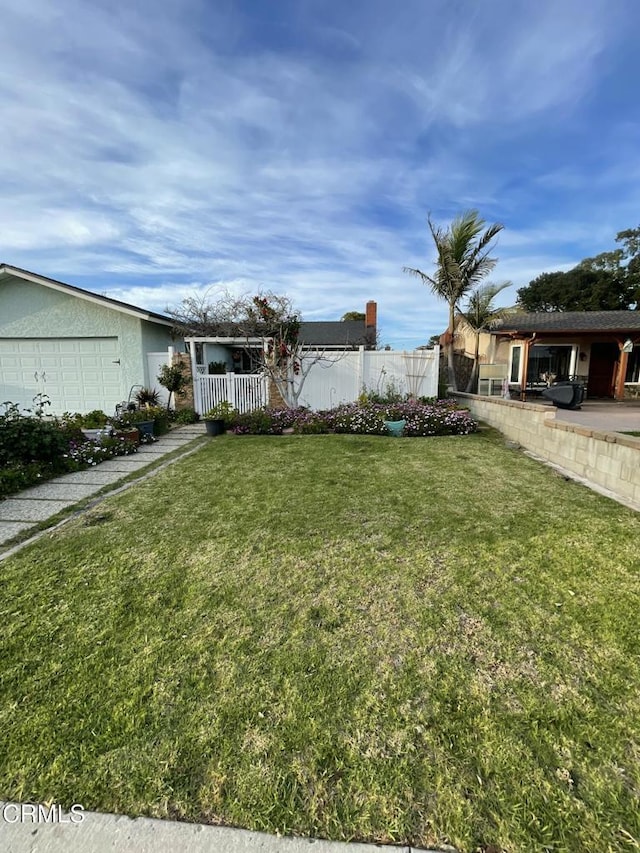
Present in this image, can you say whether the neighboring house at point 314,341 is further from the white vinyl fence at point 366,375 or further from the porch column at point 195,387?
the white vinyl fence at point 366,375

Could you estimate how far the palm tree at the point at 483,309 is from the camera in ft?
44.0

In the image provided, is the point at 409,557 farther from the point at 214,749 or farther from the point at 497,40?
the point at 497,40

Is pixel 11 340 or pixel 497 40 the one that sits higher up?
pixel 497 40

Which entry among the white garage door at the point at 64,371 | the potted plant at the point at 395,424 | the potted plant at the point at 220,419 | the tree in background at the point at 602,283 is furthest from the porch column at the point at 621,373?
the tree in background at the point at 602,283

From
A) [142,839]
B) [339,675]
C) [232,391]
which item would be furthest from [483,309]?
[142,839]

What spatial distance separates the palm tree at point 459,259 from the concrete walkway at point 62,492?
1017 cm

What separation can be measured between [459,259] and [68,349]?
12.4m

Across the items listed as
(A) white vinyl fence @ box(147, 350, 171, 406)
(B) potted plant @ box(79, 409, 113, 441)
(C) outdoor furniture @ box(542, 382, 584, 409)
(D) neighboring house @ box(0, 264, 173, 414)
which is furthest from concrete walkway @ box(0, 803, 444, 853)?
(C) outdoor furniture @ box(542, 382, 584, 409)

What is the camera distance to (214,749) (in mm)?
1438

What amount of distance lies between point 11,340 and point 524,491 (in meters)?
13.2

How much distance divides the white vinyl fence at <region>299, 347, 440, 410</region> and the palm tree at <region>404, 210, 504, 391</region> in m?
3.01

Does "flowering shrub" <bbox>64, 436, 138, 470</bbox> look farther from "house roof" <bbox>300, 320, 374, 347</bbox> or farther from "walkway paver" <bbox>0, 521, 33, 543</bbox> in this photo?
"house roof" <bbox>300, 320, 374, 347</bbox>

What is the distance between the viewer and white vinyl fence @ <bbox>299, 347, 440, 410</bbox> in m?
9.97

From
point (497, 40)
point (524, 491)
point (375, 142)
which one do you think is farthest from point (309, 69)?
point (524, 491)
